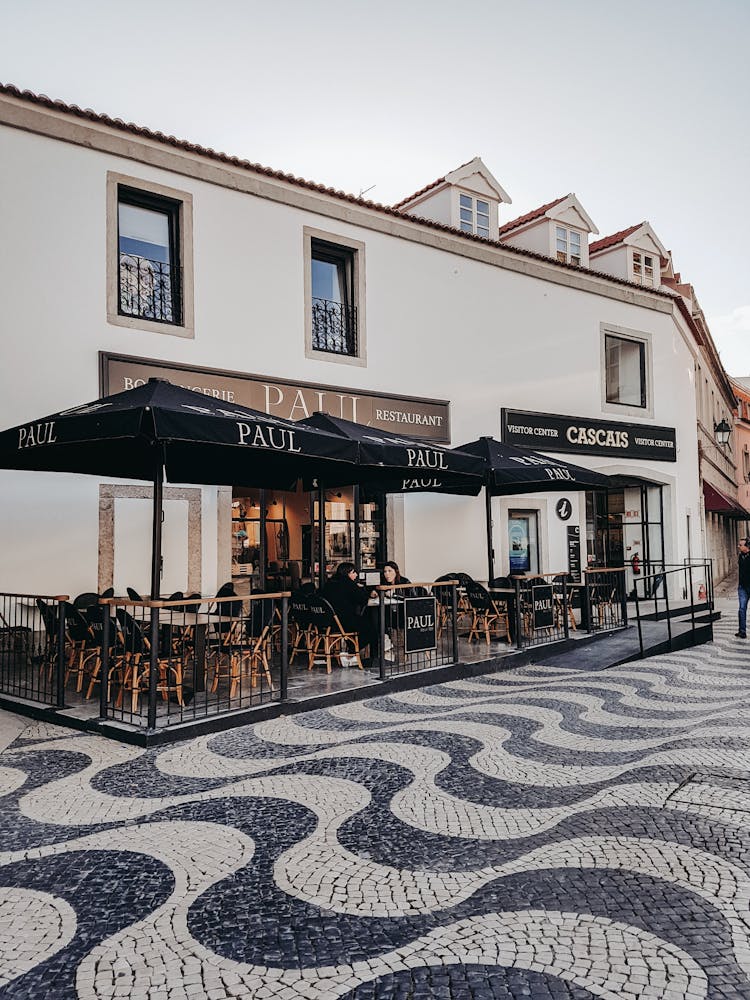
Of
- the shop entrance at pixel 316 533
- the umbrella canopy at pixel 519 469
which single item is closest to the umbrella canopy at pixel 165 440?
the umbrella canopy at pixel 519 469

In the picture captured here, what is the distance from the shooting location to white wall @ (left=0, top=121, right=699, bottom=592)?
9.13 meters

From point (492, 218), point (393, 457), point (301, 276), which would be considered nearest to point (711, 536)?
point (492, 218)

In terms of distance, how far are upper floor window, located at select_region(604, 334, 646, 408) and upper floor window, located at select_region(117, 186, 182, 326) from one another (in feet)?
31.3

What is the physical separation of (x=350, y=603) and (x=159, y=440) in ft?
10.9

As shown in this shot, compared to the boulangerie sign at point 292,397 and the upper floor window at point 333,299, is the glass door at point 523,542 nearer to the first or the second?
the boulangerie sign at point 292,397

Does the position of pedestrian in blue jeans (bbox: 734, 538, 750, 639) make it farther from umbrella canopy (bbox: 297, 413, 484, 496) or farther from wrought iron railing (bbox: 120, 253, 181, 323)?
wrought iron railing (bbox: 120, 253, 181, 323)

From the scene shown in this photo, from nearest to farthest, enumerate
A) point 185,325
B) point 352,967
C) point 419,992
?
1. point 419,992
2. point 352,967
3. point 185,325

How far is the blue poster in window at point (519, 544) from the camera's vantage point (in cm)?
1413

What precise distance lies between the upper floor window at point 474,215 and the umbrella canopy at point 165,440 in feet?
25.1

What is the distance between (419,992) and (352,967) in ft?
0.94

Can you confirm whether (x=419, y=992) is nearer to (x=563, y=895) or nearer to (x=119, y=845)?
(x=563, y=895)

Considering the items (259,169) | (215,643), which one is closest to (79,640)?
(215,643)

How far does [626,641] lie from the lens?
35.2ft

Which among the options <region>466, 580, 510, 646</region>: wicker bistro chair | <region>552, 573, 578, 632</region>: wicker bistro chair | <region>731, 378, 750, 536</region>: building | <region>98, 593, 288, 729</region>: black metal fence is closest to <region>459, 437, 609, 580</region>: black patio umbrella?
<region>466, 580, 510, 646</region>: wicker bistro chair
